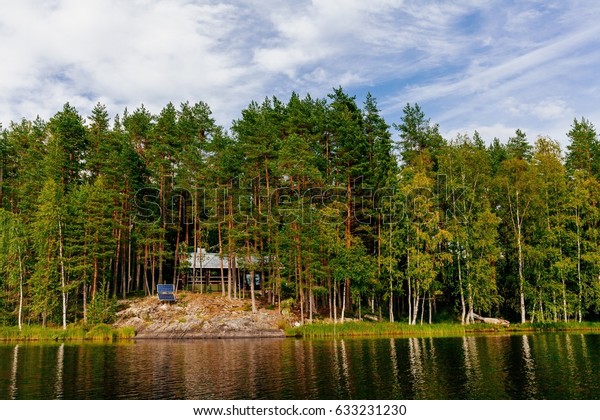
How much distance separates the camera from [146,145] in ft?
218

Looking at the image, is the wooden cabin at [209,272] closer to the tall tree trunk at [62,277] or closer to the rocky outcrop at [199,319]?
the rocky outcrop at [199,319]

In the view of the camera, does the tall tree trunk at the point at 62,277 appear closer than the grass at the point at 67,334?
No

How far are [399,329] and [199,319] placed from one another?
21383 millimetres

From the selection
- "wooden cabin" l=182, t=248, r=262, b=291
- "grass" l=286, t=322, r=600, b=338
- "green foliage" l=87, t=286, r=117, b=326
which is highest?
"wooden cabin" l=182, t=248, r=262, b=291

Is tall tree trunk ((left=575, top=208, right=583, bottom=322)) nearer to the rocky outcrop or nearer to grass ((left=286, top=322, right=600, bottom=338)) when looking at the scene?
grass ((left=286, top=322, right=600, bottom=338))

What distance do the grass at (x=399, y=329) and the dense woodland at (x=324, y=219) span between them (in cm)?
227

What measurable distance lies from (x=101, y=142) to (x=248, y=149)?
23.3 metres

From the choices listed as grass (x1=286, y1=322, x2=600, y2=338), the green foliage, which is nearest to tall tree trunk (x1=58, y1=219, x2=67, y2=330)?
the green foliage

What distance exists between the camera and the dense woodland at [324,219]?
49000mm

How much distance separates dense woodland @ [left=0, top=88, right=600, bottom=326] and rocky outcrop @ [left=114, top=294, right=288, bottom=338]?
8.90 ft

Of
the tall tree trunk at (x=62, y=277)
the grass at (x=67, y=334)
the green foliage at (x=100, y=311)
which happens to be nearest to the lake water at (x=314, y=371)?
the grass at (x=67, y=334)

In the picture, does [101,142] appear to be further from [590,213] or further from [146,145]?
[590,213]

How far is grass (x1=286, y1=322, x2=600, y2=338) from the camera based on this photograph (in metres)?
46.5
